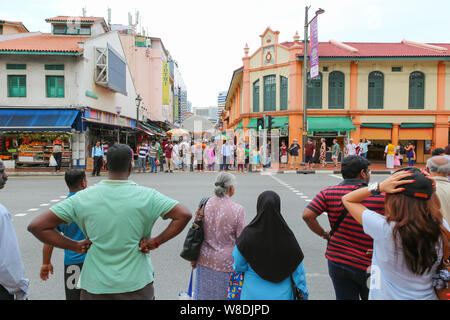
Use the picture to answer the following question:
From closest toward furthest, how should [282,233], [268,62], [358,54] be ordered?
[282,233] → [358,54] → [268,62]

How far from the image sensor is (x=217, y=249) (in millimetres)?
3287

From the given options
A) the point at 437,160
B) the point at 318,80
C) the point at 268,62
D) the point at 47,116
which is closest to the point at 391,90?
the point at 318,80

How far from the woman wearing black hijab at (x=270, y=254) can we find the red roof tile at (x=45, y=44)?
71.4ft

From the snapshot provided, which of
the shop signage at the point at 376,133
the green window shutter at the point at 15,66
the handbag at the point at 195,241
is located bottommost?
the handbag at the point at 195,241

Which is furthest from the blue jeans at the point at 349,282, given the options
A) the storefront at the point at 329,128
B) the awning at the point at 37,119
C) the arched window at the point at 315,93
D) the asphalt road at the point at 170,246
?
the arched window at the point at 315,93

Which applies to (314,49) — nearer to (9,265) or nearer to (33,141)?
(33,141)

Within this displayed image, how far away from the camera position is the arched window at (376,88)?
Result: 28000 mm

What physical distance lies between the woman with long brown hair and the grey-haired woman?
1.37m

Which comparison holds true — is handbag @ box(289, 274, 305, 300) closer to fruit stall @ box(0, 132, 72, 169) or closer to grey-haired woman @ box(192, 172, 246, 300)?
grey-haired woman @ box(192, 172, 246, 300)

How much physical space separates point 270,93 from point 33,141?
17638 mm

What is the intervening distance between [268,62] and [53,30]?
18063mm

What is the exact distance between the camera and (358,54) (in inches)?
1080

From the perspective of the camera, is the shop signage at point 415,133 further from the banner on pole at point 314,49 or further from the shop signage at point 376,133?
the banner on pole at point 314,49
